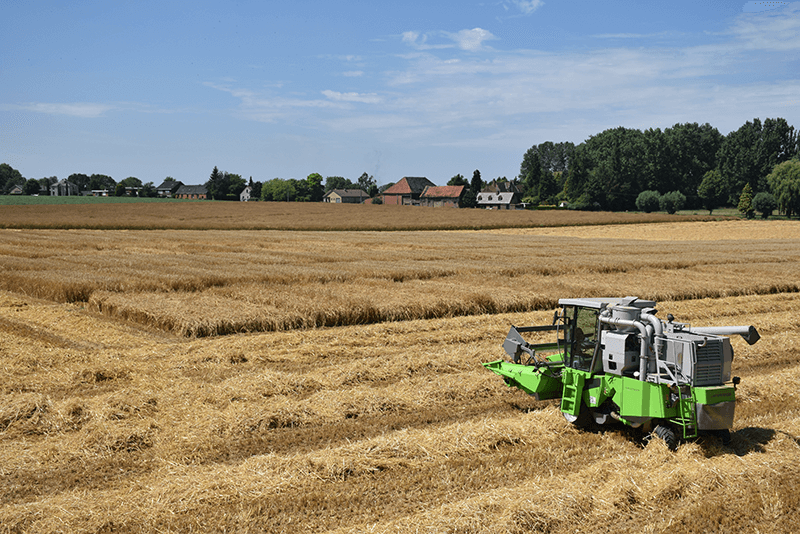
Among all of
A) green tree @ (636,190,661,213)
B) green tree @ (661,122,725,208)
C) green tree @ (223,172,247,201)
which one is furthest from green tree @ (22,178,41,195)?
green tree @ (661,122,725,208)

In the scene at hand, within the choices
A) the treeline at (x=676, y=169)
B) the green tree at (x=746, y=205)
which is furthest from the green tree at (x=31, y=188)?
the green tree at (x=746, y=205)

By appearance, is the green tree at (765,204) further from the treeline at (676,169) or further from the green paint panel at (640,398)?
the green paint panel at (640,398)

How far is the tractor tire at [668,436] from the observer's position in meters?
8.04

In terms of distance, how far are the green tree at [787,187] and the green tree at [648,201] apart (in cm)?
2006

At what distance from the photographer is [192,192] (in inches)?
7387

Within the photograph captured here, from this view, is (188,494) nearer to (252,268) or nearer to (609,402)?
(609,402)

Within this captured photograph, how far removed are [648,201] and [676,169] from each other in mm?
26501

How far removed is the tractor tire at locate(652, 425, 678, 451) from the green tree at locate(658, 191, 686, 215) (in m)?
121

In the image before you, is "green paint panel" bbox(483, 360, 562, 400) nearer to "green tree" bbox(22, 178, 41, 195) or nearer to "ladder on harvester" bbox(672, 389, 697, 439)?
"ladder on harvester" bbox(672, 389, 697, 439)

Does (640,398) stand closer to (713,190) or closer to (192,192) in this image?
(713,190)

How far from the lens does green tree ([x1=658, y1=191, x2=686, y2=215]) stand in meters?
120

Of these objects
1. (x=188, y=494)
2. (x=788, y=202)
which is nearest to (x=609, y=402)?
(x=188, y=494)

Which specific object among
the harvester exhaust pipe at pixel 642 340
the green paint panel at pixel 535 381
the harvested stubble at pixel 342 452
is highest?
the harvester exhaust pipe at pixel 642 340

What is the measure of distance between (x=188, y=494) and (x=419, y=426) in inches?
138
